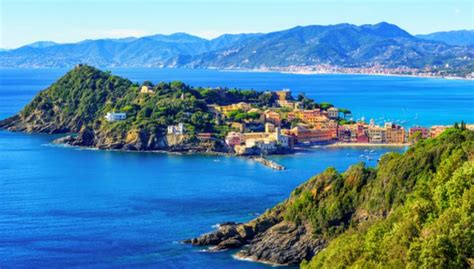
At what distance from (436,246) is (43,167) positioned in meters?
27.6

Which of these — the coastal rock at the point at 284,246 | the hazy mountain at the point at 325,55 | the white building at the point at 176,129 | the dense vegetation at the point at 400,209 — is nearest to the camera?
Result: the dense vegetation at the point at 400,209

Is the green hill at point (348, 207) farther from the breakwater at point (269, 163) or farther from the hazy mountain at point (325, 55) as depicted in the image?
the hazy mountain at point (325, 55)

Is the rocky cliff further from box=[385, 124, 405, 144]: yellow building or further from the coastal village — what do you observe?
→ box=[385, 124, 405, 144]: yellow building

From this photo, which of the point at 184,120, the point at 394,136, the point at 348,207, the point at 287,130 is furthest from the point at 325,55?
the point at 348,207

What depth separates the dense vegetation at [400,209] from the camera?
43.4ft

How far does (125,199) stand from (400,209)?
46.1ft

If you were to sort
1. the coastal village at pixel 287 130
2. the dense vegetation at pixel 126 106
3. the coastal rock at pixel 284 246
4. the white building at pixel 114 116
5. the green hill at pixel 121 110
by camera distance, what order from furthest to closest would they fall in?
the white building at pixel 114 116, the dense vegetation at pixel 126 106, the green hill at pixel 121 110, the coastal village at pixel 287 130, the coastal rock at pixel 284 246

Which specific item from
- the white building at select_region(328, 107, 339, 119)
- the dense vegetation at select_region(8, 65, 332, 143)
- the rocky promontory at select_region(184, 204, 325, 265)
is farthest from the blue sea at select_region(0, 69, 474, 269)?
the white building at select_region(328, 107, 339, 119)

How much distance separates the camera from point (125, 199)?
30.1 m

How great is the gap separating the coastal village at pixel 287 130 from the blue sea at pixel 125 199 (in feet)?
6.44

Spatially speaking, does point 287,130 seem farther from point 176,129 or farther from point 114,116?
point 114,116

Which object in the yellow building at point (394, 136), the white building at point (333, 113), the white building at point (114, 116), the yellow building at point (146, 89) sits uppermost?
the yellow building at point (146, 89)

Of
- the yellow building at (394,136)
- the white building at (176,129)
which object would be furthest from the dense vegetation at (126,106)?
the yellow building at (394,136)

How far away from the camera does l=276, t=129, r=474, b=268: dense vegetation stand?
13.2 metres
